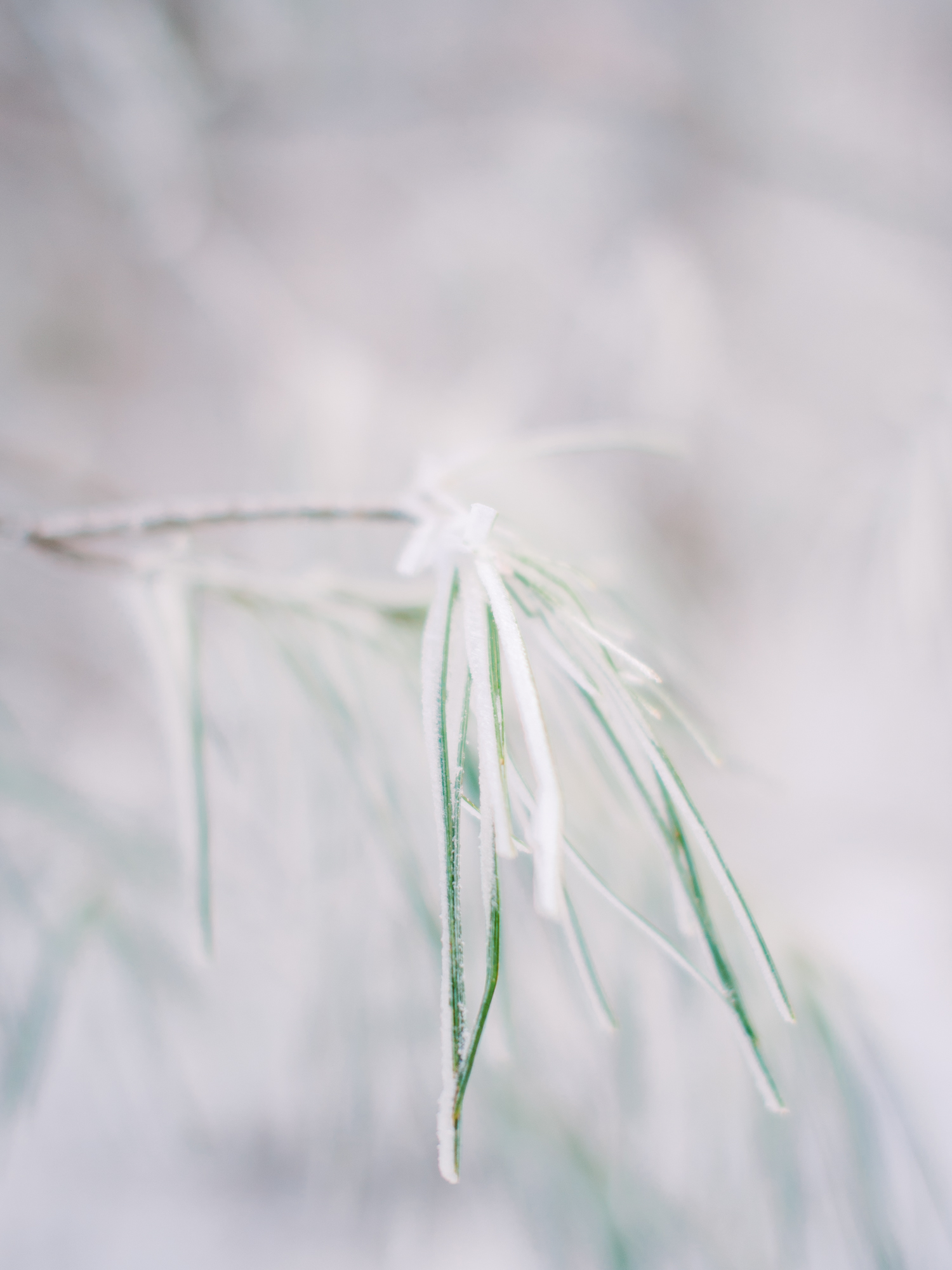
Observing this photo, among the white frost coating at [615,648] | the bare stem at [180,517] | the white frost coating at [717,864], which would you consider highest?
the bare stem at [180,517]

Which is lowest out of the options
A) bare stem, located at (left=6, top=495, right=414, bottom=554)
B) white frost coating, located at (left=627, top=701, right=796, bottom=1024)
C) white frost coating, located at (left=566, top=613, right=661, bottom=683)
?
white frost coating, located at (left=627, top=701, right=796, bottom=1024)

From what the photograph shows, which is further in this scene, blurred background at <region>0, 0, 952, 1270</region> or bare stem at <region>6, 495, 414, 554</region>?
blurred background at <region>0, 0, 952, 1270</region>

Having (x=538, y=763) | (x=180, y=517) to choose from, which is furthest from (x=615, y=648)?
(x=180, y=517)

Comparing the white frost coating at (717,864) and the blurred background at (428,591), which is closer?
the white frost coating at (717,864)

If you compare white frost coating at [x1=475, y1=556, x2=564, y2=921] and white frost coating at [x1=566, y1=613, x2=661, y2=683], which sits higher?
white frost coating at [x1=566, y1=613, x2=661, y2=683]

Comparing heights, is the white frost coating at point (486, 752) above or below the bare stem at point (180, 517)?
below

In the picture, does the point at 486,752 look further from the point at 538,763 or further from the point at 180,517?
the point at 180,517
